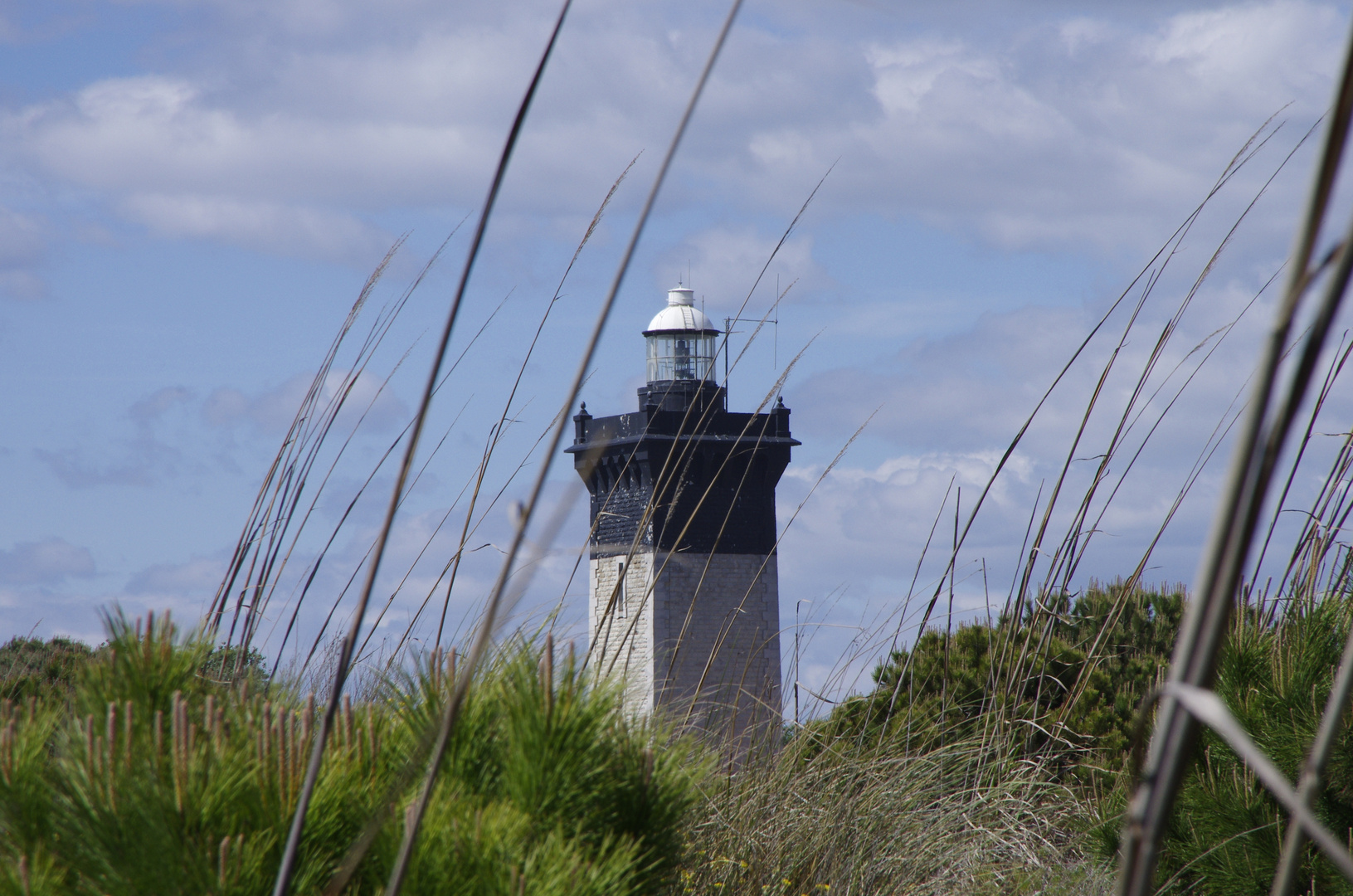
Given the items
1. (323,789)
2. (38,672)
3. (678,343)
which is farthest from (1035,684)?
(678,343)

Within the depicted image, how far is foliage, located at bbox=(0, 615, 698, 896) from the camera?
103 cm

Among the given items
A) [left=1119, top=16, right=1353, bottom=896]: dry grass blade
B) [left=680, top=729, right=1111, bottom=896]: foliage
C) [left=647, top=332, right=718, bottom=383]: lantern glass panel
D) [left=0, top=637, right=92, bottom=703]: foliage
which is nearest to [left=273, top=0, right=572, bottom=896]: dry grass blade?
[left=1119, top=16, right=1353, bottom=896]: dry grass blade

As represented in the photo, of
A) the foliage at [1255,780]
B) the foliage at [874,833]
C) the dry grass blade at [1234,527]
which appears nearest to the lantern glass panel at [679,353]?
the foliage at [874,833]

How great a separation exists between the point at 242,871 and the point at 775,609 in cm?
2029

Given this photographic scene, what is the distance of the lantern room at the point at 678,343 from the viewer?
61.7 feet

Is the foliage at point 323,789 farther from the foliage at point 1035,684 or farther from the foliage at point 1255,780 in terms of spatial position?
the foliage at point 1035,684

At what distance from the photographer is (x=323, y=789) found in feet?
3.66

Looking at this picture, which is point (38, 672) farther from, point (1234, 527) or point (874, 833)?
point (1234, 527)

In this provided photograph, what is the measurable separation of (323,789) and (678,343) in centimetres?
1802

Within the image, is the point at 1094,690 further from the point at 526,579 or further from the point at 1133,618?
the point at 526,579

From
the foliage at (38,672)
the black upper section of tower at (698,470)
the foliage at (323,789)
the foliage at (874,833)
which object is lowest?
the foliage at (874,833)

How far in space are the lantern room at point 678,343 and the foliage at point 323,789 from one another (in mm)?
17186

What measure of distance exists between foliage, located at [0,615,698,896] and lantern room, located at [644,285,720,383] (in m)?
17.2

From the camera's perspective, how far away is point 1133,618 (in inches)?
213
